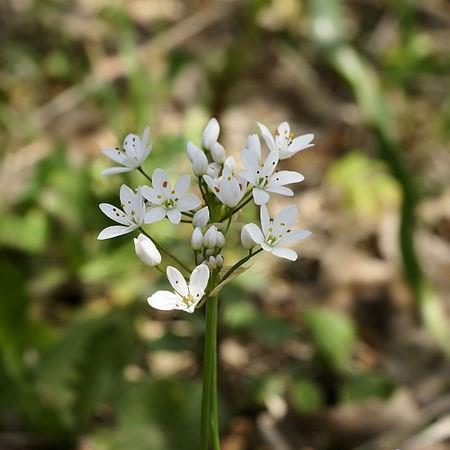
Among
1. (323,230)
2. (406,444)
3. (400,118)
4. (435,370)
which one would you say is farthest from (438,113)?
(406,444)

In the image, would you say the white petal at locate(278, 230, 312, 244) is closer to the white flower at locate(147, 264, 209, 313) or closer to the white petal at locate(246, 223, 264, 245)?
the white petal at locate(246, 223, 264, 245)

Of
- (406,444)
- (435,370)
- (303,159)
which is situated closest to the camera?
(406,444)

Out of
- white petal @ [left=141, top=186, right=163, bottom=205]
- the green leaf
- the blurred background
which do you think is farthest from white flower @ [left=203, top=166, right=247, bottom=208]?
the green leaf

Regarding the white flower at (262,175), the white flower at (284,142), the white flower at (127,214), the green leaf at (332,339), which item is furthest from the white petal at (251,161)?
the green leaf at (332,339)

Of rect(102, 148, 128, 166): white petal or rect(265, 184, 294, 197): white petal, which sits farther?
rect(102, 148, 128, 166): white petal

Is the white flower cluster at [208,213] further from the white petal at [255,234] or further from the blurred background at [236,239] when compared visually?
the blurred background at [236,239]

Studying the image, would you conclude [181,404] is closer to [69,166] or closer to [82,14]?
[69,166]
